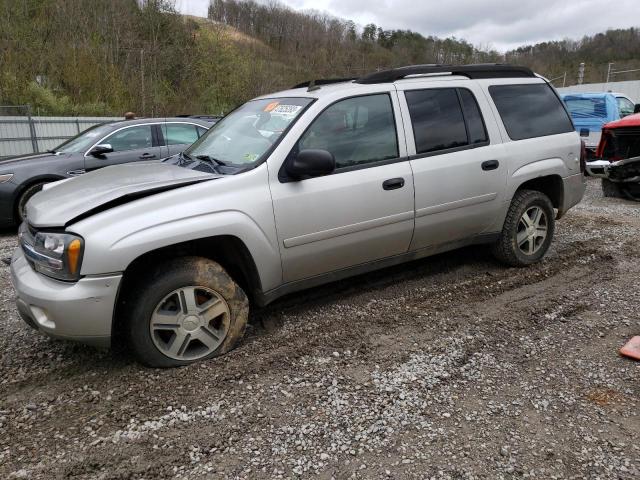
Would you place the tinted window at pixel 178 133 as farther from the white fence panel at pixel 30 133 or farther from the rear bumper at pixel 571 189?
the white fence panel at pixel 30 133

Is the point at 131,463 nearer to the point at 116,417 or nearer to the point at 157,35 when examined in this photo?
the point at 116,417

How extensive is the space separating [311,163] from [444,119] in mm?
1529

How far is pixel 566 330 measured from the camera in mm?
3598

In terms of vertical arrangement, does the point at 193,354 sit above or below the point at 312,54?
below

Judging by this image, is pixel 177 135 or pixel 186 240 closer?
pixel 186 240

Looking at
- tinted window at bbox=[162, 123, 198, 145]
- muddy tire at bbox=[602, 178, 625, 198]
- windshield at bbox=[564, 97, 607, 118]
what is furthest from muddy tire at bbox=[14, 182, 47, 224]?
windshield at bbox=[564, 97, 607, 118]

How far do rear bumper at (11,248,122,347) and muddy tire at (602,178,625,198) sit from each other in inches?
339

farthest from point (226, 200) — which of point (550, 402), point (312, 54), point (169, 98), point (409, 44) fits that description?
point (409, 44)

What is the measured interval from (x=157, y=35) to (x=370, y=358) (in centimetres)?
2643

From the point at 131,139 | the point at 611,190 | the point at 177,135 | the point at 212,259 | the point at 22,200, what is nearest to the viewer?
the point at 212,259

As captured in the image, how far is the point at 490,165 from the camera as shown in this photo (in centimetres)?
430

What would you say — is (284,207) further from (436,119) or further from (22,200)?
(22,200)

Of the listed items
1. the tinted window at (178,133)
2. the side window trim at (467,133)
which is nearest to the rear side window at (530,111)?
the side window trim at (467,133)

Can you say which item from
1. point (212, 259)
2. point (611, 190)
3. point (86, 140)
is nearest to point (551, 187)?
point (212, 259)
